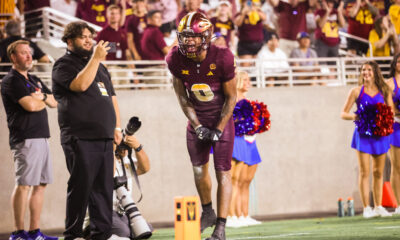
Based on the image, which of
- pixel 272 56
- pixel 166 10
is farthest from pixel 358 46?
pixel 166 10

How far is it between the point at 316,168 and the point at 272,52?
7.75 ft

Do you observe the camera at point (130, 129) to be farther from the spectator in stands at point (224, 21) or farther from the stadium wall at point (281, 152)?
the spectator in stands at point (224, 21)

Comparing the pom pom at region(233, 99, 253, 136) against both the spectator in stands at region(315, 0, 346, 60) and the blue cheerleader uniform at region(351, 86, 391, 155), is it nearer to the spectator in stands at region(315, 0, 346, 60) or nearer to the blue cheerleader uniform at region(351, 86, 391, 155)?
the blue cheerleader uniform at region(351, 86, 391, 155)

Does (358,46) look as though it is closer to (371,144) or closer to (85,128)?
(371,144)

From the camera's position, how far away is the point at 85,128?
5.29 metres

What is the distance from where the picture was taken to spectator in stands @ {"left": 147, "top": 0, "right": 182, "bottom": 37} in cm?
1263

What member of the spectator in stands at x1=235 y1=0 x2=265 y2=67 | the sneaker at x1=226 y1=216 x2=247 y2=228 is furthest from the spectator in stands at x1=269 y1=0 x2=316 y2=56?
the sneaker at x1=226 y1=216 x2=247 y2=228

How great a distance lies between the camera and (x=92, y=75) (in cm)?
524

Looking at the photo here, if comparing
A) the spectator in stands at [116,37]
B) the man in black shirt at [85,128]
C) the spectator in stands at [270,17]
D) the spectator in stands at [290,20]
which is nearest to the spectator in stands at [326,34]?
the spectator in stands at [290,20]

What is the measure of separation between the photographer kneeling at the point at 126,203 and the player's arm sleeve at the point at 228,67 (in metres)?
1.27

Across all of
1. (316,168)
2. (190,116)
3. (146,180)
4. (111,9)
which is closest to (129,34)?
(111,9)

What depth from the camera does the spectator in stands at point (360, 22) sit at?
1341cm

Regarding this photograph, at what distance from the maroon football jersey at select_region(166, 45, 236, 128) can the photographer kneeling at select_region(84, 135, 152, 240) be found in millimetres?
911

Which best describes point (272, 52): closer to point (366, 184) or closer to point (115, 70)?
point (115, 70)
